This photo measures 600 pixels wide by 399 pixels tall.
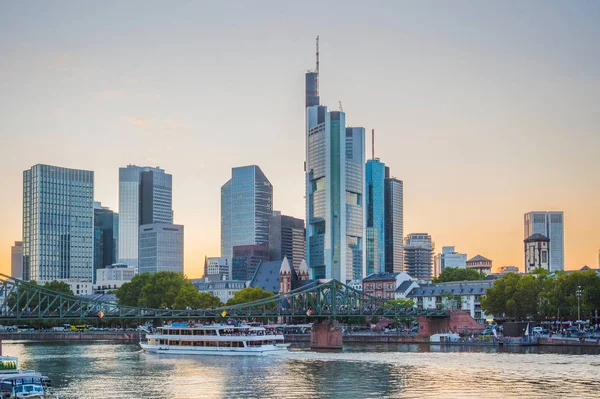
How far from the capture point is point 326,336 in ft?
443

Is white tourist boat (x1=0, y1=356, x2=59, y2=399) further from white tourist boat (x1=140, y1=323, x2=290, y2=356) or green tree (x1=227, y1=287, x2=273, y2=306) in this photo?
green tree (x1=227, y1=287, x2=273, y2=306)

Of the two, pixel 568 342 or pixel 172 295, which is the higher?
pixel 172 295

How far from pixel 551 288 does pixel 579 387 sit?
80156 mm

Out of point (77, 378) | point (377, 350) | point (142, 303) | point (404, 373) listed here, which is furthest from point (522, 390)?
point (142, 303)

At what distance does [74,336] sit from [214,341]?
61313mm

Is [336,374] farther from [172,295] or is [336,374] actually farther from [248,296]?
[172,295]

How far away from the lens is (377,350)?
12475cm

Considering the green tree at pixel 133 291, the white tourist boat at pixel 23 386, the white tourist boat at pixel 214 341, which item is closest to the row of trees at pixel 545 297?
the white tourist boat at pixel 214 341

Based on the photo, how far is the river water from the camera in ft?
245

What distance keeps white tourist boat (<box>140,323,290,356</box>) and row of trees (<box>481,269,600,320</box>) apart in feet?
149

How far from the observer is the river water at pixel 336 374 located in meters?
74.6

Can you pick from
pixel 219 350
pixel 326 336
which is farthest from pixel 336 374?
pixel 326 336

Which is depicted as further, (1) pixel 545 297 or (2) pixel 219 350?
(1) pixel 545 297

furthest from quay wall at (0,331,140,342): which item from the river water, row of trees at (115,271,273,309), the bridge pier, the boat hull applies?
the river water
